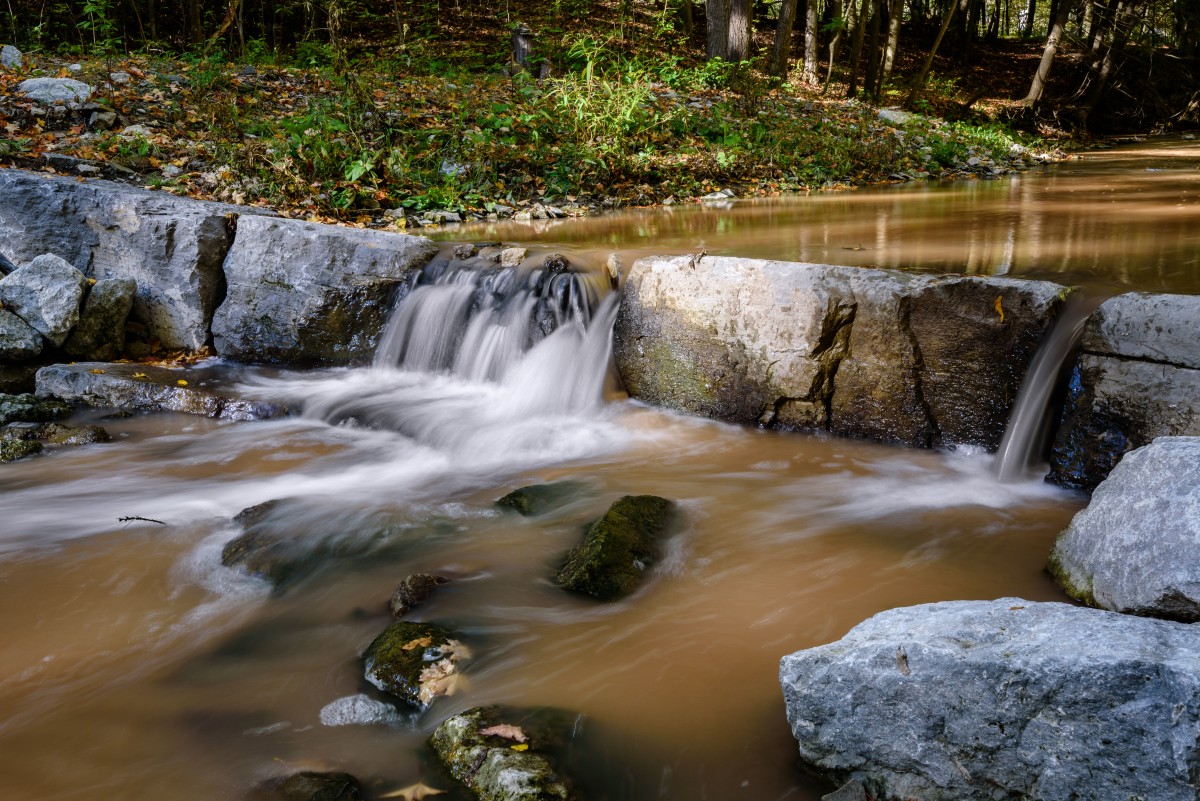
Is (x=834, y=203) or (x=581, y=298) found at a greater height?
(x=834, y=203)

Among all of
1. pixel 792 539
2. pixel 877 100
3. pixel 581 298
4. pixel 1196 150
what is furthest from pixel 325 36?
pixel 792 539

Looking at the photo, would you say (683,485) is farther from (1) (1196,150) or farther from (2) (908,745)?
(1) (1196,150)

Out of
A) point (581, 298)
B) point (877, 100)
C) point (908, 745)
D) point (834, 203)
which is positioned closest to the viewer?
point (908, 745)

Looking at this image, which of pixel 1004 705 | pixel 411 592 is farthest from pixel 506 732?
pixel 1004 705

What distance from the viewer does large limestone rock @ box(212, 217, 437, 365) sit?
6617 millimetres

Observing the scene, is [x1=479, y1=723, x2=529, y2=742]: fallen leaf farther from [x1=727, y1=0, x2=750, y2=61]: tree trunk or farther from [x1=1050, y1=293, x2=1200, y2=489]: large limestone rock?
[x1=727, y1=0, x2=750, y2=61]: tree trunk

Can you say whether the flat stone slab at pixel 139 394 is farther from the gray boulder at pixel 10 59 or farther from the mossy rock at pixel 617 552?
the gray boulder at pixel 10 59

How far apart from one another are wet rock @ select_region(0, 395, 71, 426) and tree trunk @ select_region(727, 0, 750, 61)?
1553 centimetres

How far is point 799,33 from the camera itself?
2942 cm

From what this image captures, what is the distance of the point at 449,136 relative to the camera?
11180 millimetres

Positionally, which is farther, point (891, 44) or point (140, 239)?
point (891, 44)

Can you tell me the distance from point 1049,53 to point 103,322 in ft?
72.1

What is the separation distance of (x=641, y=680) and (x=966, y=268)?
3.73 m

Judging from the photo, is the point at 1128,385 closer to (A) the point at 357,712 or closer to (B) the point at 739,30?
(A) the point at 357,712
